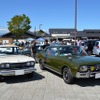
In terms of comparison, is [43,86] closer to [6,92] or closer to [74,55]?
[6,92]

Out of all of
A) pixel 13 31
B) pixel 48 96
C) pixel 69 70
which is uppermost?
pixel 13 31

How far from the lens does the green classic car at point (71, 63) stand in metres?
7.57

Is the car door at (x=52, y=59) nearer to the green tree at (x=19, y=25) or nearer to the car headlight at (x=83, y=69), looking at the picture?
the car headlight at (x=83, y=69)

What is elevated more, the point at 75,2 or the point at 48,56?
the point at 75,2

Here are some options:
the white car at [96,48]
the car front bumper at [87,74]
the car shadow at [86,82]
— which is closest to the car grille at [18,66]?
the car shadow at [86,82]

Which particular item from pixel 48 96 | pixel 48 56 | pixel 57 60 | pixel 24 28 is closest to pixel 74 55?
pixel 57 60

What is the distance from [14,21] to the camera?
57.4m

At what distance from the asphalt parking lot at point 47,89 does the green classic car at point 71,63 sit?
0.41 meters

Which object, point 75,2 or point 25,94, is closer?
point 25,94

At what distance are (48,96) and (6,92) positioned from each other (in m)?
1.44

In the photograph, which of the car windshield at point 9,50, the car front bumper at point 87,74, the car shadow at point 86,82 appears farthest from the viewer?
the car windshield at point 9,50

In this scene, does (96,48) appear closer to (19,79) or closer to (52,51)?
(52,51)

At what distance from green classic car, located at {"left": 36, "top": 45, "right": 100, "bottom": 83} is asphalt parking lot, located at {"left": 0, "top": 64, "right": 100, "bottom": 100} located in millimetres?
414

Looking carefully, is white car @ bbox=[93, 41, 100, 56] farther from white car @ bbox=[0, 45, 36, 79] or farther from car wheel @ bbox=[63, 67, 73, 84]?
car wheel @ bbox=[63, 67, 73, 84]
